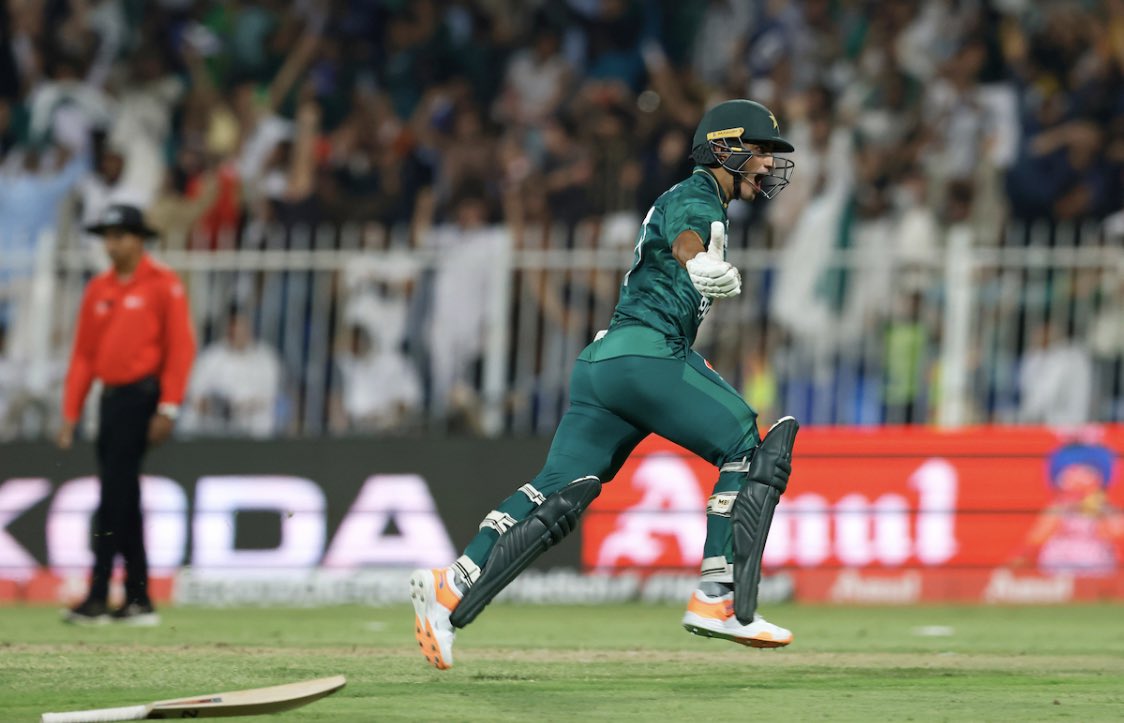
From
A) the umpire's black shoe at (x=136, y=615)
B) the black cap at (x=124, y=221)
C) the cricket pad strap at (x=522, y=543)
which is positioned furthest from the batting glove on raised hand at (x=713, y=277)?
the umpire's black shoe at (x=136, y=615)

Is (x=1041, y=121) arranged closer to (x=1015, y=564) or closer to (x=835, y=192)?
(x=835, y=192)

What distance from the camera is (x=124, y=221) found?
40.2 feet

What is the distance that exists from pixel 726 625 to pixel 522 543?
3.19 feet

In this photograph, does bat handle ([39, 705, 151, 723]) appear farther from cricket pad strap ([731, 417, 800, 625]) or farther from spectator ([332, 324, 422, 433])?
spectator ([332, 324, 422, 433])

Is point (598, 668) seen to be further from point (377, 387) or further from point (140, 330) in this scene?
point (377, 387)

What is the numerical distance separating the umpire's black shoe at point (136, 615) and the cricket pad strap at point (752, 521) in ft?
17.6

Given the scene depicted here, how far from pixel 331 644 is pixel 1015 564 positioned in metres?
6.06

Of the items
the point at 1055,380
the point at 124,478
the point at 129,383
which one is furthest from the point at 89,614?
the point at 1055,380

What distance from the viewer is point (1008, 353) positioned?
48.4 feet

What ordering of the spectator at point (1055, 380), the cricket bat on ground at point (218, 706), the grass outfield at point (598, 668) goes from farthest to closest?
the spectator at point (1055, 380)
the grass outfield at point (598, 668)
the cricket bat on ground at point (218, 706)

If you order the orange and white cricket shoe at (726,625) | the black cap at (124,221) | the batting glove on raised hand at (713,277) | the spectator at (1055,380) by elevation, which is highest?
the black cap at (124,221)

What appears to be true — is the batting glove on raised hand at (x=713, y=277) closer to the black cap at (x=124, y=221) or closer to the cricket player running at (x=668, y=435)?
the cricket player running at (x=668, y=435)

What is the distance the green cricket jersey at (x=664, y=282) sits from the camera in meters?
8.32

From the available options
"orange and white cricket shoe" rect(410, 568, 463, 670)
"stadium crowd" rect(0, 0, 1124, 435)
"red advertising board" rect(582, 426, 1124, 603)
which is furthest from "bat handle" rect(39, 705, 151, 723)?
"stadium crowd" rect(0, 0, 1124, 435)
